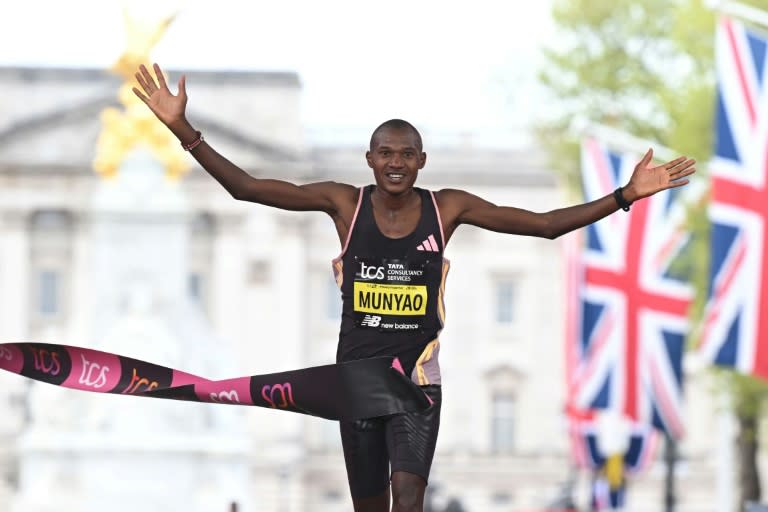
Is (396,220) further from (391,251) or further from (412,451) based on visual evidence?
(412,451)

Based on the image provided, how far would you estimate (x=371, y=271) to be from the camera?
838 cm

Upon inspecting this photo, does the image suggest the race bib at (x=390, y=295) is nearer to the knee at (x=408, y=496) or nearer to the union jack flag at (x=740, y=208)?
the knee at (x=408, y=496)

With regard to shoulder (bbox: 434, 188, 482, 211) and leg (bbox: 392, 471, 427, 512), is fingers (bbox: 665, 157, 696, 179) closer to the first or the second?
shoulder (bbox: 434, 188, 482, 211)

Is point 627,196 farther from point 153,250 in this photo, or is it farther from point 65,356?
point 153,250

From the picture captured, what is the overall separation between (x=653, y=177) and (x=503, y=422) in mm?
95234

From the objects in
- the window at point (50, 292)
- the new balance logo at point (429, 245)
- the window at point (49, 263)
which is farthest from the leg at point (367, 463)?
the window at point (50, 292)

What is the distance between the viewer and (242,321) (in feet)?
A: 329

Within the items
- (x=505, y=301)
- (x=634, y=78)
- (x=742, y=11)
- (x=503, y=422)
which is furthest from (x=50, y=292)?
(x=742, y=11)

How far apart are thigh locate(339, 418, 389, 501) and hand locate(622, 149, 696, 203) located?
128cm

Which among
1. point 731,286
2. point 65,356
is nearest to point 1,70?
point 731,286

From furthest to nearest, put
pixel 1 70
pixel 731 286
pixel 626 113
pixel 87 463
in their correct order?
1. pixel 1 70
2. pixel 626 113
3. pixel 87 463
4. pixel 731 286

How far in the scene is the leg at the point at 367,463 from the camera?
8469 mm

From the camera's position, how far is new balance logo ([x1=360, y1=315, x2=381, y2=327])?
8.38 meters

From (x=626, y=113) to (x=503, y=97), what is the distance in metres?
5.44
